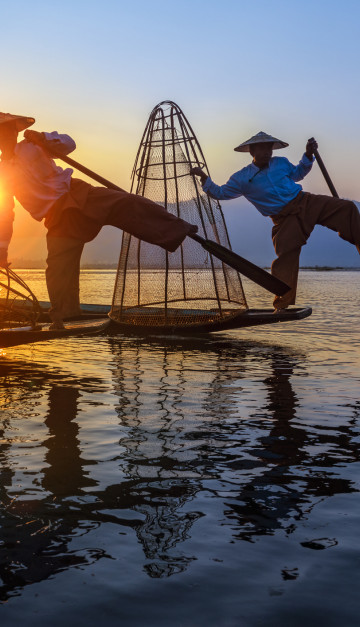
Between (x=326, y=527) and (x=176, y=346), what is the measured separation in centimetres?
792

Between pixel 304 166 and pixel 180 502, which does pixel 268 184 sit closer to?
pixel 304 166

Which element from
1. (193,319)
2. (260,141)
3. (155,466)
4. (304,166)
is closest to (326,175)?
(304,166)

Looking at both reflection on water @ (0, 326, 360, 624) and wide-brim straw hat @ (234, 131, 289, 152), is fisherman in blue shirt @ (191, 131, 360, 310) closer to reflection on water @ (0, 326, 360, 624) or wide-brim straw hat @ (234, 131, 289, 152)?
wide-brim straw hat @ (234, 131, 289, 152)

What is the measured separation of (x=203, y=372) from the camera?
8391 mm

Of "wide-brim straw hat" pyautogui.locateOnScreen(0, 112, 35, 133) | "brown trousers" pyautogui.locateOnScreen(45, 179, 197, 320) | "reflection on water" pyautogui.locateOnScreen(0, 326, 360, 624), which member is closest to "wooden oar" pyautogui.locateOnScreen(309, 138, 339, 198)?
"brown trousers" pyautogui.locateOnScreen(45, 179, 197, 320)

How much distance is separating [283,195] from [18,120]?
3277 mm

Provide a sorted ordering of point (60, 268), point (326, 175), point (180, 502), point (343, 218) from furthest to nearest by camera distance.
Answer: point (326, 175) < point (343, 218) < point (60, 268) < point (180, 502)

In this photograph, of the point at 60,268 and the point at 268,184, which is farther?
the point at 268,184

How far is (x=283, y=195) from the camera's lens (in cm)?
900

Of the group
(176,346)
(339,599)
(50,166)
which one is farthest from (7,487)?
(176,346)

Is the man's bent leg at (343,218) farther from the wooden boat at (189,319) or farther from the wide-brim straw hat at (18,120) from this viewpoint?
the wide-brim straw hat at (18,120)

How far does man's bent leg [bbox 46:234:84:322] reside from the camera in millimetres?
7766

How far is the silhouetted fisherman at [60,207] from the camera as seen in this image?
23.9 ft

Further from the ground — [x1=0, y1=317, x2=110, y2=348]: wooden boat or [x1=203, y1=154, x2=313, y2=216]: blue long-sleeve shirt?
[x1=203, y1=154, x2=313, y2=216]: blue long-sleeve shirt
